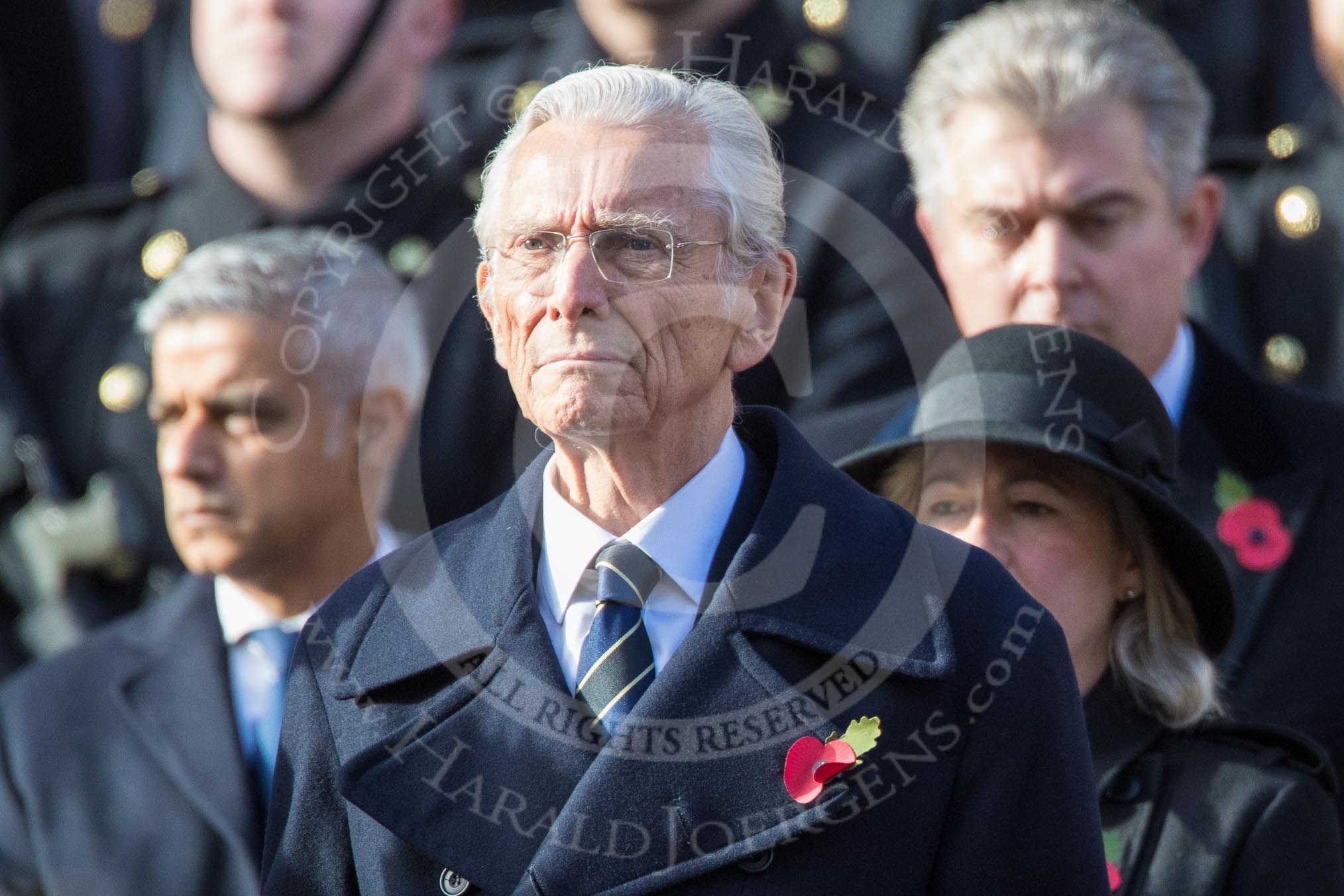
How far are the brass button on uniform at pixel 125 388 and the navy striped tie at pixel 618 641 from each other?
2167 millimetres

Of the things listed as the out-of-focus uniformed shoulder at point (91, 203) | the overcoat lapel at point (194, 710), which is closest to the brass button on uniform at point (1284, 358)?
the overcoat lapel at point (194, 710)

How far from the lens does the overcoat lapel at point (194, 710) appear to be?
119 inches

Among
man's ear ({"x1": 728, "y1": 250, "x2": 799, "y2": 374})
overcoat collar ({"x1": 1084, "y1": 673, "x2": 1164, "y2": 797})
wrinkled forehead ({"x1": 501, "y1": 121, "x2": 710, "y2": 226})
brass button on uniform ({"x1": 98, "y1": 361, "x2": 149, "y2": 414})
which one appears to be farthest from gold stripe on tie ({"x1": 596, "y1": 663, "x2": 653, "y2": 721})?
brass button on uniform ({"x1": 98, "y1": 361, "x2": 149, "y2": 414})

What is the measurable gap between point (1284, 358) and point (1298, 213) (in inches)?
12.7

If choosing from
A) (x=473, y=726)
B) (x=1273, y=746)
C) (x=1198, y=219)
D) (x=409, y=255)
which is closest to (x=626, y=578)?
(x=473, y=726)

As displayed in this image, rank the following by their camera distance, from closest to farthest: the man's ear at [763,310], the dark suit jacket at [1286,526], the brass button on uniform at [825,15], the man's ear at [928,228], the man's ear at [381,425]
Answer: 1. the man's ear at [763,310]
2. the dark suit jacket at [1286,526]
3. the man's ear at [928,228]
4. the man's ear at [381,425]
5. the brass button on uniform at [825,15]

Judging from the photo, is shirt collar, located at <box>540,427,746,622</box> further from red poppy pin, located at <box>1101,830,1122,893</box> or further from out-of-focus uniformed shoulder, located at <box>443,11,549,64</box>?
out-of-focus uniformed shoulder, located at <box>443,11,549,64</box>

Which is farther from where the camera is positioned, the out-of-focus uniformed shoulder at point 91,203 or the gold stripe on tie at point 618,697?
the out-of-focus uniformed shoulder at point 91,203

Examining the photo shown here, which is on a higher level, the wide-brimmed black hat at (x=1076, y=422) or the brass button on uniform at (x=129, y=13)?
the brass button on uniform at (x=129, y=13)

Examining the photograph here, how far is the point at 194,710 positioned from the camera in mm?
3104

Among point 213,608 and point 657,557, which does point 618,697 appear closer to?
point 657,557

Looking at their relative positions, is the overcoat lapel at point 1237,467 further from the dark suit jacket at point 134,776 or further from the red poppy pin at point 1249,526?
the dark suit jacket at point 134,776

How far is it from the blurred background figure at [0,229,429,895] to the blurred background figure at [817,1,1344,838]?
102 cm

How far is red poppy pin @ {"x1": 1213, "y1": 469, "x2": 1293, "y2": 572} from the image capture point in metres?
3.01
